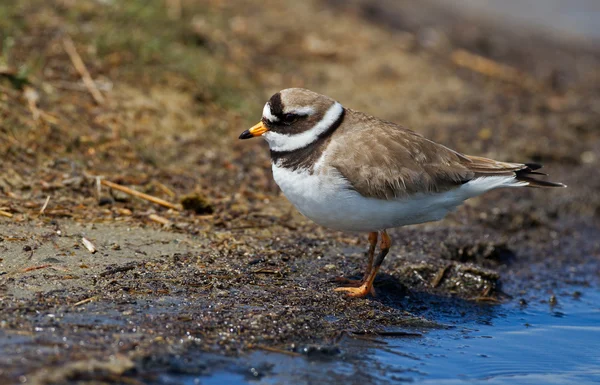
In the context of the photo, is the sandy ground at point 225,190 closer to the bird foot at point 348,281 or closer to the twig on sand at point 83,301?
the twig on sand at point 83,301

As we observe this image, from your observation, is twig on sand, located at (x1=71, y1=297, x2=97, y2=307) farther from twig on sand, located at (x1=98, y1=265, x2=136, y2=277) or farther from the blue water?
the blue water

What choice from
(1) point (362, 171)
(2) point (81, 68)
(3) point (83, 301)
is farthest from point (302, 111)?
(2) point (81, 68)

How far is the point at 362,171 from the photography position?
20.2 feet

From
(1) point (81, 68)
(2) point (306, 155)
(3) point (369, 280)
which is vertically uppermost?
(2) point (306, 155)

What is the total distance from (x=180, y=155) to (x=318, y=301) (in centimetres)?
331

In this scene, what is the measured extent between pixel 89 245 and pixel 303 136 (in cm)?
191

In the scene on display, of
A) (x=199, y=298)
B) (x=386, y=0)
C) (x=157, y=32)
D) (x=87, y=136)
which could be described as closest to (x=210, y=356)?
(x=199, y=298)

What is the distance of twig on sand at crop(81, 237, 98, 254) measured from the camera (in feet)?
21.0

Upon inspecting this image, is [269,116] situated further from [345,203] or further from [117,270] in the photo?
[117,270]

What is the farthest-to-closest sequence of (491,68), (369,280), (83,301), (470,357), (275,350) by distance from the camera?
(491,68), (369,280), (470,357), (83,301), (275,350)

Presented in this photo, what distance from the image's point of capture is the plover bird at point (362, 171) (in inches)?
242

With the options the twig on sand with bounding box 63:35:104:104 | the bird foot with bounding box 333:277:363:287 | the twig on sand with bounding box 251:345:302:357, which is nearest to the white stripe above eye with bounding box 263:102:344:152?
the bird foot with bounding box 333:277:363:287

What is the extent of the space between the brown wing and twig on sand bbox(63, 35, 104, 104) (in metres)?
3.48

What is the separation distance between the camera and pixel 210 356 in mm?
5023
